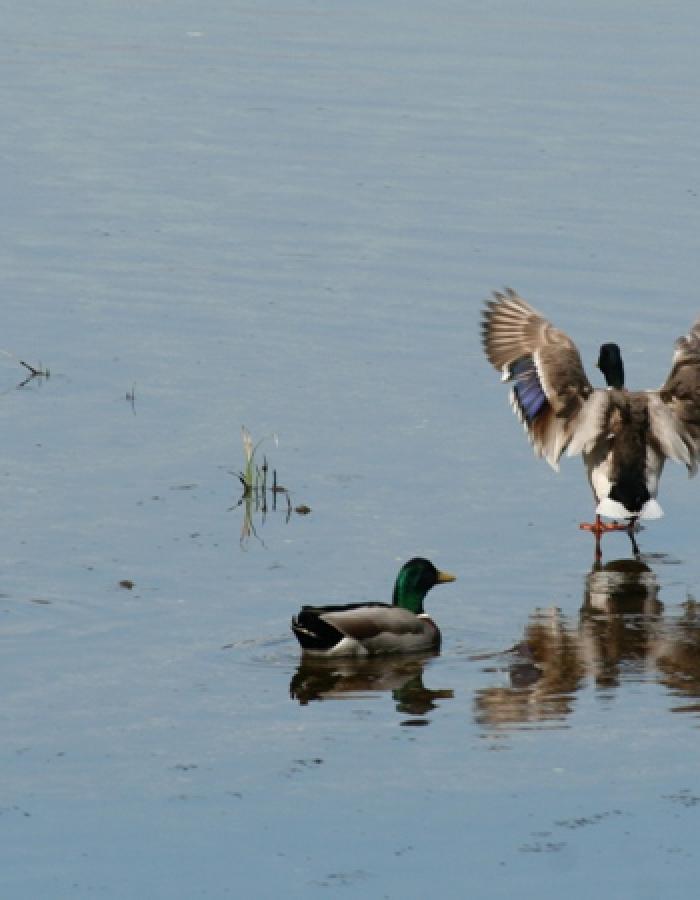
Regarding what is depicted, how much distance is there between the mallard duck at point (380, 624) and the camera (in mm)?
10586

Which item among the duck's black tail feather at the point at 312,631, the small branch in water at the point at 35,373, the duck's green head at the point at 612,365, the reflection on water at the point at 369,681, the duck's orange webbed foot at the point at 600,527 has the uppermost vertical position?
the small branch in water at the point at 35,373

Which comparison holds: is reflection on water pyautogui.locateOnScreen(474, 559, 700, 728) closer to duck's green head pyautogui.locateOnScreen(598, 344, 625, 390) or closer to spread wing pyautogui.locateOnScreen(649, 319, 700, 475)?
spread wing pyautogui.locateOnScreen(649, 319, 700, 475)

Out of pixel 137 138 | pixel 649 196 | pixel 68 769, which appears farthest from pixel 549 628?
pixel 137 138

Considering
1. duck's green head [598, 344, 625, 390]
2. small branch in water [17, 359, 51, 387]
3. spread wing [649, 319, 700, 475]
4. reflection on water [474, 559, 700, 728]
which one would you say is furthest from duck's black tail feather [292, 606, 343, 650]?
small branch in water [17, 359, 51, 387]

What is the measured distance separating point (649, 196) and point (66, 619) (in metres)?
10.7

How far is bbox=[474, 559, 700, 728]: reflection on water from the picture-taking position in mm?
10102

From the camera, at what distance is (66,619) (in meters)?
10.9

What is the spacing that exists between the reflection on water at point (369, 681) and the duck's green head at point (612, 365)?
3.43 m

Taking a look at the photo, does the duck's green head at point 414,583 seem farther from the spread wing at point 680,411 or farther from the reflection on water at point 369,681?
the spread wing at point 680,411

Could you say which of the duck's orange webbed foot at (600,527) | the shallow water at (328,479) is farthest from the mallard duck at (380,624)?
the duck's orange webbed foot at (600,527)

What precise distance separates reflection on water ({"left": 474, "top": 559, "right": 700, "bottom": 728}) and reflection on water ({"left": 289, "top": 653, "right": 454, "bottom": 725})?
274 millimetres

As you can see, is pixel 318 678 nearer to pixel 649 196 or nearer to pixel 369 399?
pixel 369 399

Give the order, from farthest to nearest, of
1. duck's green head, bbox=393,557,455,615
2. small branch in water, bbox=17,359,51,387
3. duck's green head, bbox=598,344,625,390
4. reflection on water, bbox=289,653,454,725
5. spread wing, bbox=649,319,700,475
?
small branch in water, bbox=17,359,51,387
duck's green head, bbox=598,344,625,390
spread wing, bbox=649,319,700,475
duck's green head, bbox=393,557,455,615
reflection on water, bbox=289,653,454,725

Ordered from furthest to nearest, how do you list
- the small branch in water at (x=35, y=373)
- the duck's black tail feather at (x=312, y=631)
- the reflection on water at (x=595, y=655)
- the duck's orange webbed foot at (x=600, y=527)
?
the small branch in water at (x=35, y=373) < the duck's orange webbed foot at (x=600, y=527) < the duck's black tail feather at (x=312, y=631) < the reflection on water at (x=595, y=655)
